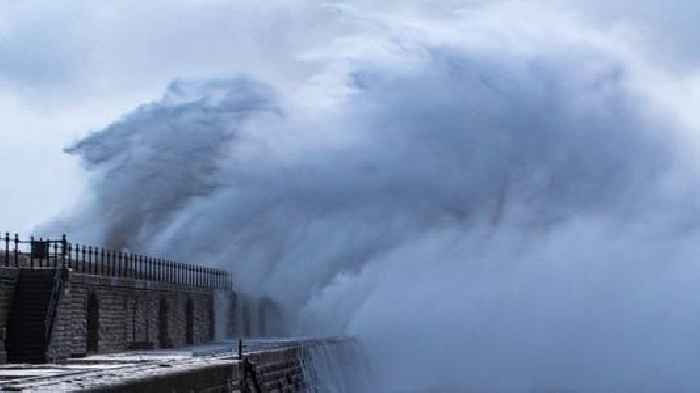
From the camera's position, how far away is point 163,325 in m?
42.1

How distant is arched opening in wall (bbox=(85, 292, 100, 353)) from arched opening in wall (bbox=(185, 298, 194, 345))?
10.8 metres

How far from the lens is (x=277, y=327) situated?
219 ft

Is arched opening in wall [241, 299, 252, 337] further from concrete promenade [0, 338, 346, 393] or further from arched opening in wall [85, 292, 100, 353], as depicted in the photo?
arched opening in wall [85, 292, 100, 353]

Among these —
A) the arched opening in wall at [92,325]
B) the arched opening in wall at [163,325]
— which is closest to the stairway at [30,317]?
the arched opening in wall at [92,325]

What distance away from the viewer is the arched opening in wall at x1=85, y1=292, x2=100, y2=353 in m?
34.2

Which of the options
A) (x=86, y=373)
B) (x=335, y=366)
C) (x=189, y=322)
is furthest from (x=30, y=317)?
(x=189, y=322)

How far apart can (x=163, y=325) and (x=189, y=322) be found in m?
4.34

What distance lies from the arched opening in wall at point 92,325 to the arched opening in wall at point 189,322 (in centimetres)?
1081

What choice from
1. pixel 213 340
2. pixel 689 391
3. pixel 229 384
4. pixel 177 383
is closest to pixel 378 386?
pixel 213 340

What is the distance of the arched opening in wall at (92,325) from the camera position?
34.2 m

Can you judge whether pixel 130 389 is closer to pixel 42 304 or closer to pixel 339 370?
pixel 42 304

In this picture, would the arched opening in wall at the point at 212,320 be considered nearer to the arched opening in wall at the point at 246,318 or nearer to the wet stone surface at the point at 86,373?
the arched opening in wall at the point at 246,318

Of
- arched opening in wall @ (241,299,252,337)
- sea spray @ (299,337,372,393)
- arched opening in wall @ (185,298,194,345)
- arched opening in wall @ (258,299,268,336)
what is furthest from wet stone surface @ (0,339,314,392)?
arched opening in wall @ (258,299,268,336)

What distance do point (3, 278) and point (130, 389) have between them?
487 inches
